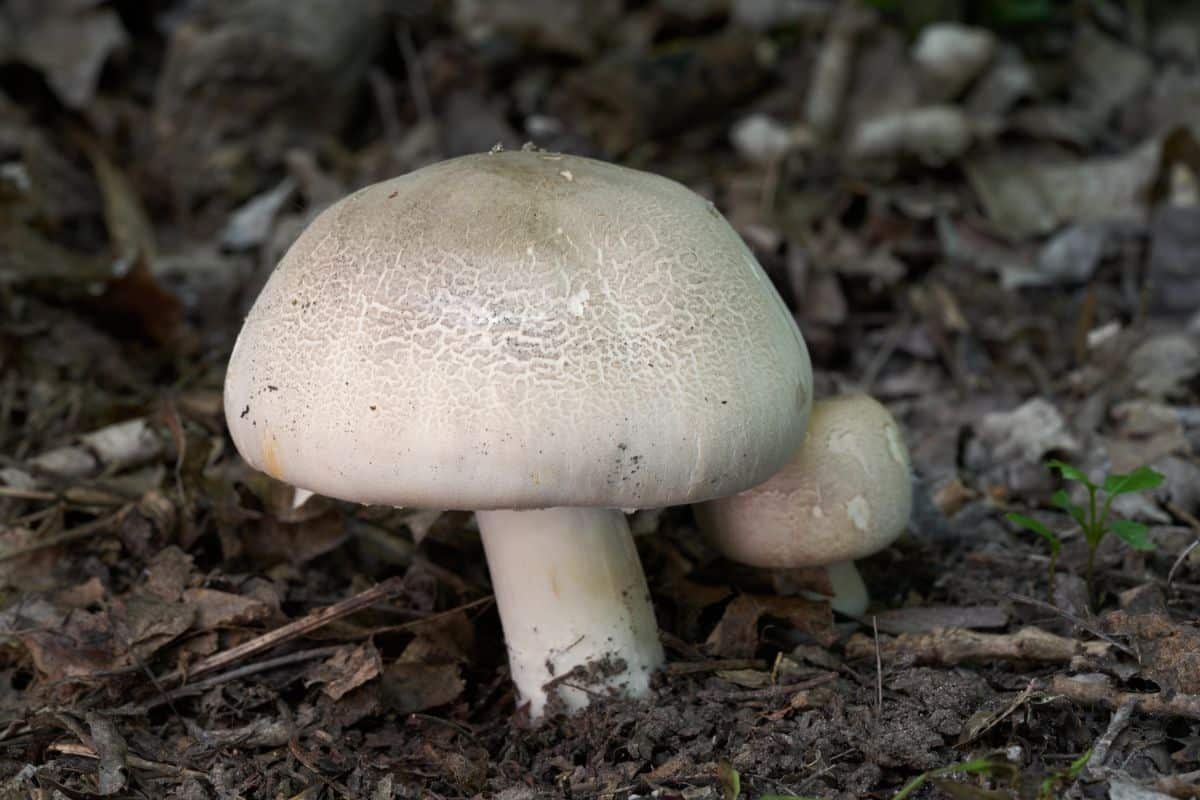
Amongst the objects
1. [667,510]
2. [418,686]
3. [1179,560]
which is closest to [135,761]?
[418,686]

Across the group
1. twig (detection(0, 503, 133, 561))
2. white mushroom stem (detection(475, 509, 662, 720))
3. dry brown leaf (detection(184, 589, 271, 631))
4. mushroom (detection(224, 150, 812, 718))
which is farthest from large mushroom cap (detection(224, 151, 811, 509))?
twig (detection(0, 503, 133, 561))

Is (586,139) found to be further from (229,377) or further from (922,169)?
(229,377)

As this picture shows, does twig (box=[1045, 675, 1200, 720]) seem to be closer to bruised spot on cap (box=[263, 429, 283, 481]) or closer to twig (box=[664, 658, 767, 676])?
twig (box=[664, 658, 767, 676])

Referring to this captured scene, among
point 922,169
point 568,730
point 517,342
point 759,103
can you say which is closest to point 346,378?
point 517,342

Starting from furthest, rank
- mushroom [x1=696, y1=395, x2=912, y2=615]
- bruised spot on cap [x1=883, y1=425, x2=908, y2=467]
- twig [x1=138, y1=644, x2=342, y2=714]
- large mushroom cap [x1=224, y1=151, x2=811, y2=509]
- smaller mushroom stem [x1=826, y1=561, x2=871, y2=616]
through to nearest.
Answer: smaller mushroom stem [x1=826, y1=561, x2=871, y2=616], bruised spot on cap [x1=883, y1=425, x2=908, y2=467], mushroom [x1=696, y1=395, x2=912, y2=615], twig [x1=138, y1=644, x2=342, y2=714], large mushroom cap [x1=224, y1=151, x2=811, y2=509]

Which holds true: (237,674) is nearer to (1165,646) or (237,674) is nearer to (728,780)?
(728,780)

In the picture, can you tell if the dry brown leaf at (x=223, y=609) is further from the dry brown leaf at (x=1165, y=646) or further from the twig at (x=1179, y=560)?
the twig at (x=1179, y=560)

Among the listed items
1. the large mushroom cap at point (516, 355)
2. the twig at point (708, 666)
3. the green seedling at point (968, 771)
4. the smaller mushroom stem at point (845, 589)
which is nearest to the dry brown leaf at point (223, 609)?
the large mushroom cap at point (516, 355)
